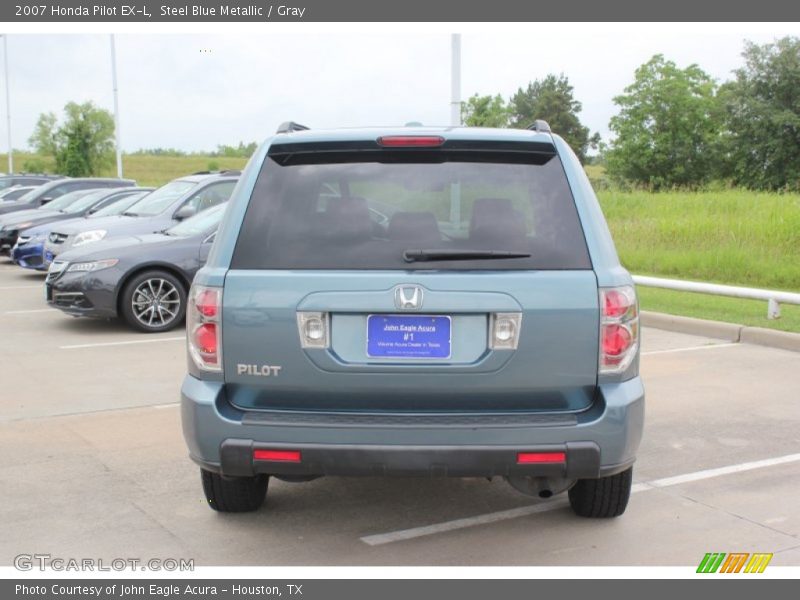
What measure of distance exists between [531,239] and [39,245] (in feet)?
43.5

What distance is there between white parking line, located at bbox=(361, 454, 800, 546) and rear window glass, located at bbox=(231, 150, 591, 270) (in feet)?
4.58

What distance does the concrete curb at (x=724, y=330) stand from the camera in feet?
30.2

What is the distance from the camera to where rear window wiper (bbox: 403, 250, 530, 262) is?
3832mm

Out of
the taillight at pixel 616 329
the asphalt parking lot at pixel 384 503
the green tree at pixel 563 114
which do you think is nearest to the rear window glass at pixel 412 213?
the taillight at pixel 616 329

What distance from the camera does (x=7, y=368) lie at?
8562 millimetres

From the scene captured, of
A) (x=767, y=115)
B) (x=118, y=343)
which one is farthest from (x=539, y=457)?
(x=767, y=115)

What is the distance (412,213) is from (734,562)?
6.82 feet

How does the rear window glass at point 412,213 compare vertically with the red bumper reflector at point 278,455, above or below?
above

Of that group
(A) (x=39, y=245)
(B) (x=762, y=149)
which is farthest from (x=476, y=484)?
(B) (x=762, y=149)

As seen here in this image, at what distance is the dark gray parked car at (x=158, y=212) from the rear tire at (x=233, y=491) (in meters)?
7.86

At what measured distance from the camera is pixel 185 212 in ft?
39.9

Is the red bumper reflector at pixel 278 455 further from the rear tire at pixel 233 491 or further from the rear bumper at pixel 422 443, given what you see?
the rear tire at pixel 233 491

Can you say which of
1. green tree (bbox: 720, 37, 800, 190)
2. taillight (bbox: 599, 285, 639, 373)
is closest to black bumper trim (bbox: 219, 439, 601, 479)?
taillight (bbox: 599, 285, 639, 373)

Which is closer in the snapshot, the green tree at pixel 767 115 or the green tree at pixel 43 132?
A: the green tree at pixel 767 115
